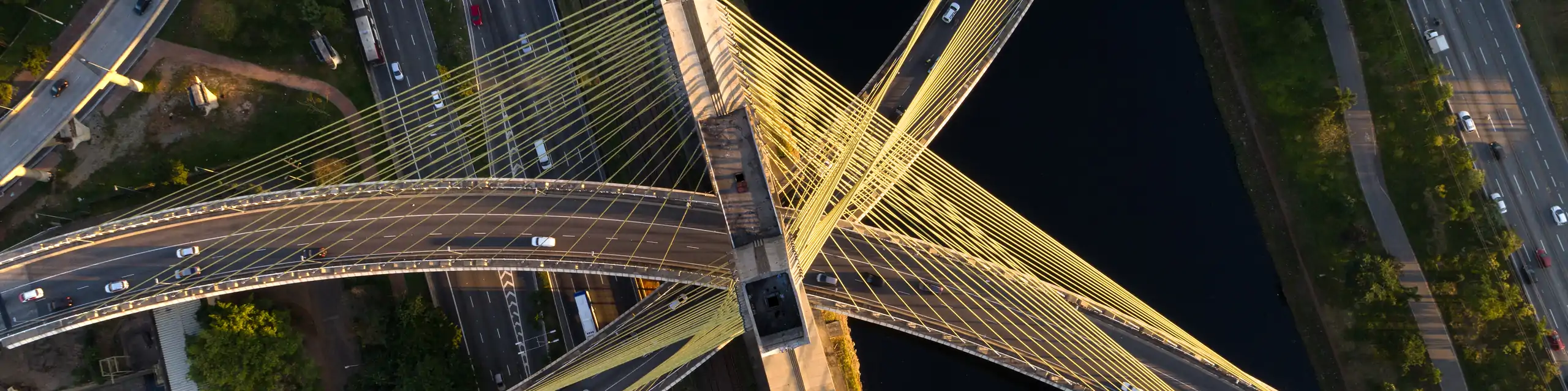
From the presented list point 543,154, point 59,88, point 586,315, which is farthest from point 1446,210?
point 59,88

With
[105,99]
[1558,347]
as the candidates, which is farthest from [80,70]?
[1558,347]

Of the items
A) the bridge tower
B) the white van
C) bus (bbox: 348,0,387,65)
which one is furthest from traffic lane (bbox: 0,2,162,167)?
the bridge tower

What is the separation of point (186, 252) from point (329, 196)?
8.75 m

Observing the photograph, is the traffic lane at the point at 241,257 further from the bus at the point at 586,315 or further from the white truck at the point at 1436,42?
the white truck at the point at 1436,42

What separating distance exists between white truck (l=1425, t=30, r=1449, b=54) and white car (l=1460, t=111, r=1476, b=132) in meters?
4.41

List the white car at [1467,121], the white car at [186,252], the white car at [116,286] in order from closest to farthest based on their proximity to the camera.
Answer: the white car at [116,286], the white car at [186,252], the white car at [1467,121]

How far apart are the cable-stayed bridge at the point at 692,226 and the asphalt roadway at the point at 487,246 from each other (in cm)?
12

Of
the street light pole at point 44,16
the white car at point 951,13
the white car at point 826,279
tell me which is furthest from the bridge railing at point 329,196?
the white car at point 951,13

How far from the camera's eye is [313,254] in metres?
43.9

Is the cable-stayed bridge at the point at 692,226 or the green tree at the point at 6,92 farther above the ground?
the green tree at the point at 6,92

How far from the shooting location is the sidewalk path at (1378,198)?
50062 millimetres

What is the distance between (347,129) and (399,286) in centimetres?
1141

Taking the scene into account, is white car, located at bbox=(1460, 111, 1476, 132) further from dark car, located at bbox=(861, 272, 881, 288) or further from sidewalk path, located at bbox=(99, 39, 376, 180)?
sidewalk path, located at bbox=(99, 39, 376, 180)

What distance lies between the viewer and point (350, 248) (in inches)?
1746
